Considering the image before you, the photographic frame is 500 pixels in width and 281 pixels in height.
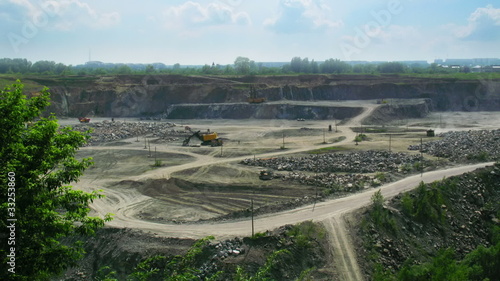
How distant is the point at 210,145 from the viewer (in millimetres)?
43281

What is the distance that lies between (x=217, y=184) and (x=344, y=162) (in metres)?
10.5

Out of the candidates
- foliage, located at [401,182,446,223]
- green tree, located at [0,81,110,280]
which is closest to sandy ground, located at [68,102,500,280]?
foliage, located at [401,182,446,223]

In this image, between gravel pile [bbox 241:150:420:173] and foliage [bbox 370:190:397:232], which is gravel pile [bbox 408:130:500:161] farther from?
foliage [bbox 370:190:397:232]

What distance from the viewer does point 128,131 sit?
5200 cm

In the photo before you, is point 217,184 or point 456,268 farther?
point 217,184

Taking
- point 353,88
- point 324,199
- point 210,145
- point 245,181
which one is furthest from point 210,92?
point 324,199

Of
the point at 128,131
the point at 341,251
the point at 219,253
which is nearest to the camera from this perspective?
the point at 219,253

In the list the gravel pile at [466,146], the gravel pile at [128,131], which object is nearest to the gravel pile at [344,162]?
the gravel pile at [466,146]

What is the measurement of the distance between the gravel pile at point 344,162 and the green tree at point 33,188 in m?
25.5

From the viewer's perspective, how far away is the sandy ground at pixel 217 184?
2091cm

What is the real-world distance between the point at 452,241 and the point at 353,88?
57.6 meters

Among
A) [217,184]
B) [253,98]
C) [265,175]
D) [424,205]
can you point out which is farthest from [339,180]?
[253,98]

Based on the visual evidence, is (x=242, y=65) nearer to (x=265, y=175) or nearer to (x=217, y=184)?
(x=265, y=175)

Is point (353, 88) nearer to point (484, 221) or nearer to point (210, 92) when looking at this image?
point (210, 92)
